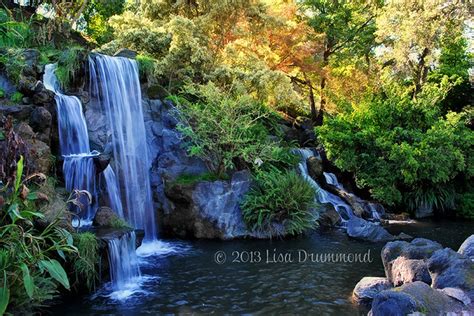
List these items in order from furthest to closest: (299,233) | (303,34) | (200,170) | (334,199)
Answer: (303,34) < (334,199) < (200,170) < (299,233)

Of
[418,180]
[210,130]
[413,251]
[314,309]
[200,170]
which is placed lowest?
[314,309]

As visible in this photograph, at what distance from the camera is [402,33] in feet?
53.2

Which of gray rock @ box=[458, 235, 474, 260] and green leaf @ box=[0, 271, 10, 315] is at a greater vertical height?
green leaf @ box=[0, 271, 10, 315]

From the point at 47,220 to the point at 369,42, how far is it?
60.1 ft

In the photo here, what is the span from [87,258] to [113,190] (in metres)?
Result: 3.95

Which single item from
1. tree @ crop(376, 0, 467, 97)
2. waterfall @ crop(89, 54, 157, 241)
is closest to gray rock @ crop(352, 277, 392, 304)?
waterfall @ crop(89, 54, 157, 241)

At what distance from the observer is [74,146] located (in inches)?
418

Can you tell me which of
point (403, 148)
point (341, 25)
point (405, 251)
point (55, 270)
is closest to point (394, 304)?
point (405, 251)

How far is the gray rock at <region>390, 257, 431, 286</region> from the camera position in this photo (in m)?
7.10

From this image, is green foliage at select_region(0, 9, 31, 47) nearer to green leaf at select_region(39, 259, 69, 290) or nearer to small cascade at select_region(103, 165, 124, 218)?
small cascade at select_region(103, 165, 124, 218)

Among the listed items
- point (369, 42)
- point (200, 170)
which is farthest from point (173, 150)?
point (369, 42)

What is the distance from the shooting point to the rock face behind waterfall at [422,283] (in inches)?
227

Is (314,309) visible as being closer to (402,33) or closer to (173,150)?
(173,150)

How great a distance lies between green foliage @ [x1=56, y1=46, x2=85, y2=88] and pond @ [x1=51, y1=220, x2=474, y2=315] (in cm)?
521
